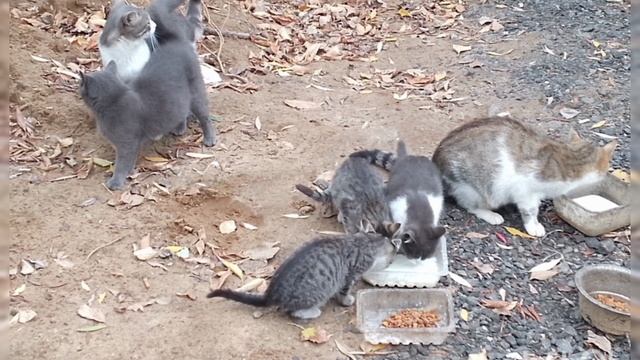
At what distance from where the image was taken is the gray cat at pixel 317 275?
4.04m

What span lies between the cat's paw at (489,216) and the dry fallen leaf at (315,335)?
161cm

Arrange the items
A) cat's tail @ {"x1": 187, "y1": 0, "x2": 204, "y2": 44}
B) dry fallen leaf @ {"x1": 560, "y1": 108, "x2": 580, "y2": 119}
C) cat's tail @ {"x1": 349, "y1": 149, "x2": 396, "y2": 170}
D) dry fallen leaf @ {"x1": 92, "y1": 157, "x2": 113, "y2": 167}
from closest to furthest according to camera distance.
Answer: cat's tail @ {"x1": 349, "y1": 149, "x2": 396, "y2": 170} < dry fallen leaf @ {"x1": 92, "y1": 157, "x2": 113, "y2": 167} < dry fallen leaf @ {"x1": 560, "y1": 108, "x2": 580, "y2": 119} < cat's tail @ {"x1": 187, "y1": 0, "x2": 204, "y2": 44}

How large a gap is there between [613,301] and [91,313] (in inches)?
113

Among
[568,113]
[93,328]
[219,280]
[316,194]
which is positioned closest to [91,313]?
[93,328]

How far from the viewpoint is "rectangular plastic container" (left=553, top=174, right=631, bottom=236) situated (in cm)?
492

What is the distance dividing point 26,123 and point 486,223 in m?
3.41

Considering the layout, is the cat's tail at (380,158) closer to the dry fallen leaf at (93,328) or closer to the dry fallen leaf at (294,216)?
the dry fallen leaf at (294,216)

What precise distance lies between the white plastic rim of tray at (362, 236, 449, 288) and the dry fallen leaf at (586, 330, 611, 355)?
2.81ft

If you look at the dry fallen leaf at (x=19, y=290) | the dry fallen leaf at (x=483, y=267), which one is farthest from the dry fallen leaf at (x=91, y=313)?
the dry fallen leaf at (x=483, y=267)

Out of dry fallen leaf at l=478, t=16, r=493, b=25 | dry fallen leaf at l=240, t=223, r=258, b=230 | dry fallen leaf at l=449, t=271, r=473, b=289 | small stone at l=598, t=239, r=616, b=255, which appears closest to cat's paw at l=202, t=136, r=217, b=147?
dry fallen leaf at l=240, t=223, r=258, b=230

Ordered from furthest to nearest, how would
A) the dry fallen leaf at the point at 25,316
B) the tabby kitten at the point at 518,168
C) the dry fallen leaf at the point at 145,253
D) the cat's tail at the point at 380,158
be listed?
the cat's tail at the point at 380,158
the tabby kitten at the point at 518,168
the dry fallen leaf at the point at 145,253
the dry fallen leaf at the point at 25,316

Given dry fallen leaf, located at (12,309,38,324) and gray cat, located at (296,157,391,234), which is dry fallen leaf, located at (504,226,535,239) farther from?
dry fallen leaf, located at (12,309,38,324)

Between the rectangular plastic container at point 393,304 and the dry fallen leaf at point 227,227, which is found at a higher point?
the rectangular plastic container at point 393,304

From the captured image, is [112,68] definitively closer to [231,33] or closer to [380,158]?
[380,158]
